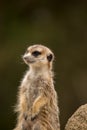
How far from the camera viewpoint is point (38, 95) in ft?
30.1

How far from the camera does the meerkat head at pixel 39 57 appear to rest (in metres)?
9.14

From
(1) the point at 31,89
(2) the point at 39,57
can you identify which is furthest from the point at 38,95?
(2) the point at 39,57

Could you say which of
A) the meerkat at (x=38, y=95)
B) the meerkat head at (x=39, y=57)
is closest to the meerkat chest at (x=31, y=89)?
the meerkat at (x=38, y=95)

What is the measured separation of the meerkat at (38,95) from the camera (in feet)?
29.3

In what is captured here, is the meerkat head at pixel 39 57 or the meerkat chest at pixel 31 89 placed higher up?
the meerkat head at pixel 39 57

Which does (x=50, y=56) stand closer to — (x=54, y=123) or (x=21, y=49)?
(x=54, y=123)

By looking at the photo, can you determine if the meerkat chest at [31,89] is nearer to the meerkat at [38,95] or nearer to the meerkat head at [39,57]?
the meerkat at [38,95]

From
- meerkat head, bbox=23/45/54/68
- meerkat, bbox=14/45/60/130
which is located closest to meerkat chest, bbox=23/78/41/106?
meerkat, bbox=14/45/60/130

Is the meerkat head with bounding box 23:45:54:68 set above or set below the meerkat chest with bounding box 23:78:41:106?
above

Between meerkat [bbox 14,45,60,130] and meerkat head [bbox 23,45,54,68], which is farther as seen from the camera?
meerkat head [bbox 23,45,54,68]

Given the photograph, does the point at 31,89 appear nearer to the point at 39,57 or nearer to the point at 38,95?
the point at 38,95

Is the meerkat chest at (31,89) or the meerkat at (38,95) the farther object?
the meerkat chest at (31,89)

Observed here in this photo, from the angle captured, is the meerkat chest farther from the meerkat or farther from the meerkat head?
the meerkat head

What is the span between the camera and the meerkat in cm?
894
